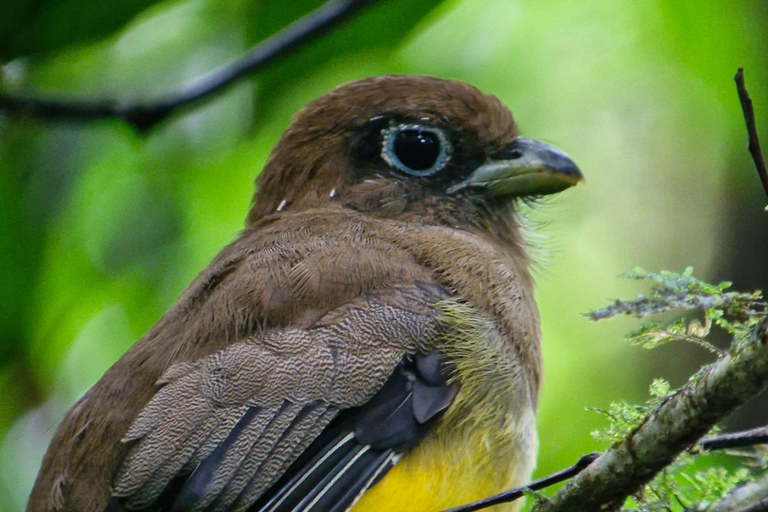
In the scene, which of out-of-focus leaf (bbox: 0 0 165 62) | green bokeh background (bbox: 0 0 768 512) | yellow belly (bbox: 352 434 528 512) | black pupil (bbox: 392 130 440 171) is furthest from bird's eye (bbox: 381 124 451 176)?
yellow belly (bbox: 352 434 528 512)

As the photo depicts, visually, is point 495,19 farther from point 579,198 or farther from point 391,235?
point 391,235

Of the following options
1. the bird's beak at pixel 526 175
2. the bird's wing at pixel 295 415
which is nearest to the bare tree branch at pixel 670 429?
the bird's wing at pixel 295 415

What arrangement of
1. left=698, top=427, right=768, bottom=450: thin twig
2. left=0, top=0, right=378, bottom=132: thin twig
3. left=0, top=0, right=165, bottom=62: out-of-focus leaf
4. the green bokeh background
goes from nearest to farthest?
left=698, top=427, right=768, bottom=450: thin twig
left=0, top=0, right=165, bottom=62: out-of-focus leaf
left=0, top=0, right=378, bottom=132: thin twig
the green bokeh background

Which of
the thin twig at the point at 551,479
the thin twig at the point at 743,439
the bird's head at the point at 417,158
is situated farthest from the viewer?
the bird's head at the point at 417,158

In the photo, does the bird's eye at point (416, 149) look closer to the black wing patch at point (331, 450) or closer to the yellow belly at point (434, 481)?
the black wing patch at point (331, 450)

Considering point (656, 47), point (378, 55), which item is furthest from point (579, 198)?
point (378, 55)

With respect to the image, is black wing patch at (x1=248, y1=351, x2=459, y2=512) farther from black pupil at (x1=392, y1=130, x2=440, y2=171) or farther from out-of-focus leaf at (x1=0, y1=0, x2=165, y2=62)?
out-of-focus leaf at (x1=0, y1=0, x2=165, y2=62)

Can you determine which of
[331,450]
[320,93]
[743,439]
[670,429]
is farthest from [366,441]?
[320,93]
